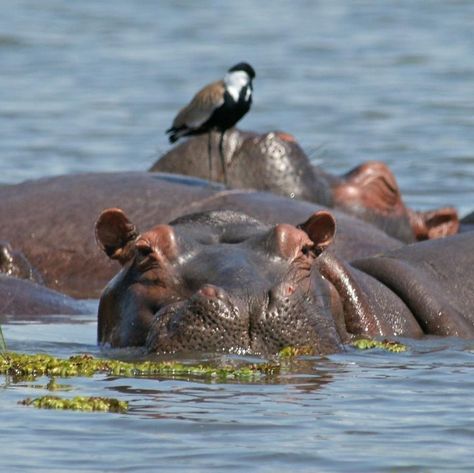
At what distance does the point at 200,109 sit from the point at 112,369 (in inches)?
301

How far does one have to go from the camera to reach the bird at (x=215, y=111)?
14141mm

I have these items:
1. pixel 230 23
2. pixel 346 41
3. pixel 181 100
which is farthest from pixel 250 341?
pixel 230 23

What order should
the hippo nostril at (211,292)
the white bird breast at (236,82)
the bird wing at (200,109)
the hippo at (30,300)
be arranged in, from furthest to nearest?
the white bird breast at (236,82), the bird wing at (200,109), the hippo at (30,300), the hippo nostril at (211,292)

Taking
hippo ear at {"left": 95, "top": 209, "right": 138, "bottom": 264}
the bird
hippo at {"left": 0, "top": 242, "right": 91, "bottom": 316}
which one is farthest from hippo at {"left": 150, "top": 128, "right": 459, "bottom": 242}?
hippo ear at {"left": 95, "top": 209, "right": 138, "bottom": 264}

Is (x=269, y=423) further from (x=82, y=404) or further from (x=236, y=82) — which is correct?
(x=236, y=82)

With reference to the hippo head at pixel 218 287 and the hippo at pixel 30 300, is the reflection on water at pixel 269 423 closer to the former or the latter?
the hippo head at pixel 218 287

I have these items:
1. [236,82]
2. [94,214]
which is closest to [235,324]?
[94,214]

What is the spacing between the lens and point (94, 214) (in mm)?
11852

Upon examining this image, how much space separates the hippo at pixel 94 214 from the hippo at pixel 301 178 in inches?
44.0

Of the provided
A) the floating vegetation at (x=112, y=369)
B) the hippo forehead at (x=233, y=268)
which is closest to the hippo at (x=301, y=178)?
the hippo forehead at (x=233, y=268)

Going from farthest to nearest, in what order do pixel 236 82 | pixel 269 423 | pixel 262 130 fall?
pixel 262 130 → pixel 236 82 → pixel 269 423

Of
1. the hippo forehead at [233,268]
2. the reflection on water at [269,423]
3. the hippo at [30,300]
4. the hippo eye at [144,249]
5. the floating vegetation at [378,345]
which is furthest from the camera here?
the hippo at [30,300]

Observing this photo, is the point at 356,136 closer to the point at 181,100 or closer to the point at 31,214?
the point at 181,100

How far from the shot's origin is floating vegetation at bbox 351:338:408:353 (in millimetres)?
7660
